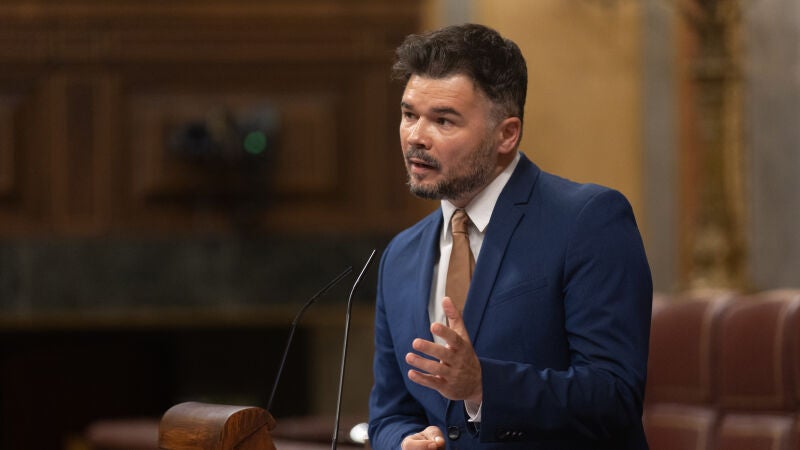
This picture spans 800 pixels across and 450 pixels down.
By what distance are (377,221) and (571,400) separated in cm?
390

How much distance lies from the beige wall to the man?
351 cm

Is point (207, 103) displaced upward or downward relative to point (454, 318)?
upward

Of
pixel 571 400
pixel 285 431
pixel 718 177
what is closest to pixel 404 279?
pixel 571 400

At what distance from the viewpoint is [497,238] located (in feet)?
6.54

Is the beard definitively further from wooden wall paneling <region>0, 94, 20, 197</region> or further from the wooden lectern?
wooden wall paneling <region>0, 94, 20, 197</region>

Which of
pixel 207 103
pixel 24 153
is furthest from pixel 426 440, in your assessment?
pixel 24 153

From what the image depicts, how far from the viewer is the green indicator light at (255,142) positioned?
5551mm

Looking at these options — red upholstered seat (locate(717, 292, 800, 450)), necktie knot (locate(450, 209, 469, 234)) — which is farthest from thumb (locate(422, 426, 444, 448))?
red upholstered seat (locate(717, 292, 800, 450))

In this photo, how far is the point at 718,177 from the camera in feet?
16.0

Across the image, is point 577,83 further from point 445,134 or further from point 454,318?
point 454,318

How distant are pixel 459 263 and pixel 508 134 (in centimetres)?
22

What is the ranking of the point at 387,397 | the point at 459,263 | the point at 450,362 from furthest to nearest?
1. the point at 387,397
2. the point at 459,263
3. the point at 450,362

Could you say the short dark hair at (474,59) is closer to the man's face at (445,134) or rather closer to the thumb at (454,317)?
the man's face at (445,134)

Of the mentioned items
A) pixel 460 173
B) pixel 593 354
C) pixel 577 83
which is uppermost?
pixel 577 83
